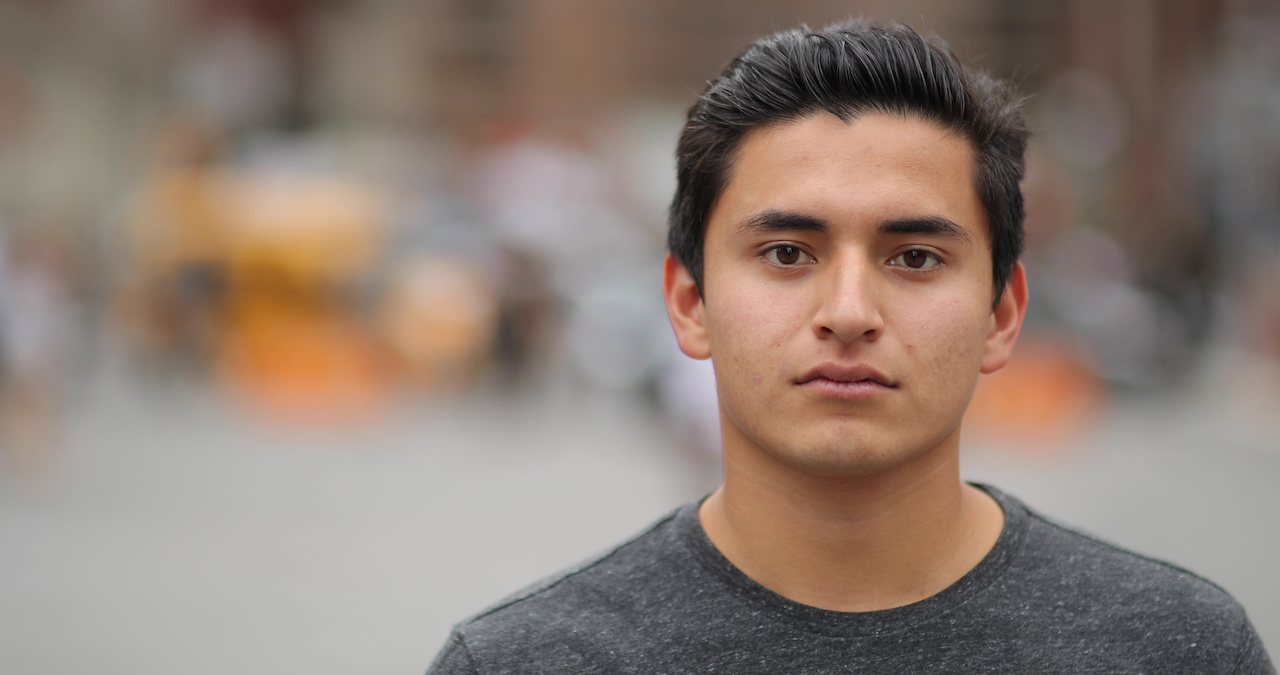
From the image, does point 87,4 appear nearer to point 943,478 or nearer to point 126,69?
point 126,69

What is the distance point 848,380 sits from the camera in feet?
6.82

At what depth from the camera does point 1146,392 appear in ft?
51.8

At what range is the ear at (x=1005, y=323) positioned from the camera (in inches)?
91.5

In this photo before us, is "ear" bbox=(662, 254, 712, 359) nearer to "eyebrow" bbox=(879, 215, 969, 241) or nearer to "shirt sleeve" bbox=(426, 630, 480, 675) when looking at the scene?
"eyebrow" bbox=(879, 215, 969, 241)

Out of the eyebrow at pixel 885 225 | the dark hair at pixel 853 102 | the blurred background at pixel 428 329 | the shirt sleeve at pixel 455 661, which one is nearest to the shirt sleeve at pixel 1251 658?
the dark hair at pixel 853 102

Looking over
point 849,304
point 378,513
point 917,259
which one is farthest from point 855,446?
point 378,513

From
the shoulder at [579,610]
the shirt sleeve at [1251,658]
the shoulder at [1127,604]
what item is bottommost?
the shirt sleeve at [1251,658]

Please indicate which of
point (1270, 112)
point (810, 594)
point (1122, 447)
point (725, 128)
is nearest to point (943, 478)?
point (810, 594)

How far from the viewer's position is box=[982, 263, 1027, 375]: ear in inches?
91.5

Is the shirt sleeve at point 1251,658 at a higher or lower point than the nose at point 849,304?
lower

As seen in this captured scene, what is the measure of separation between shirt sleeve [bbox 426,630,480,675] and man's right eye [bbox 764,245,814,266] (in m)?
0.78

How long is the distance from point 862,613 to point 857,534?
0.13 m

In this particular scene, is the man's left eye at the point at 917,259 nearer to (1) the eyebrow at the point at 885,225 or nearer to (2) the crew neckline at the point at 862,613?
(1) the eyebrow at the point at 885,225

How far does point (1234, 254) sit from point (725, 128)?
777 inches
